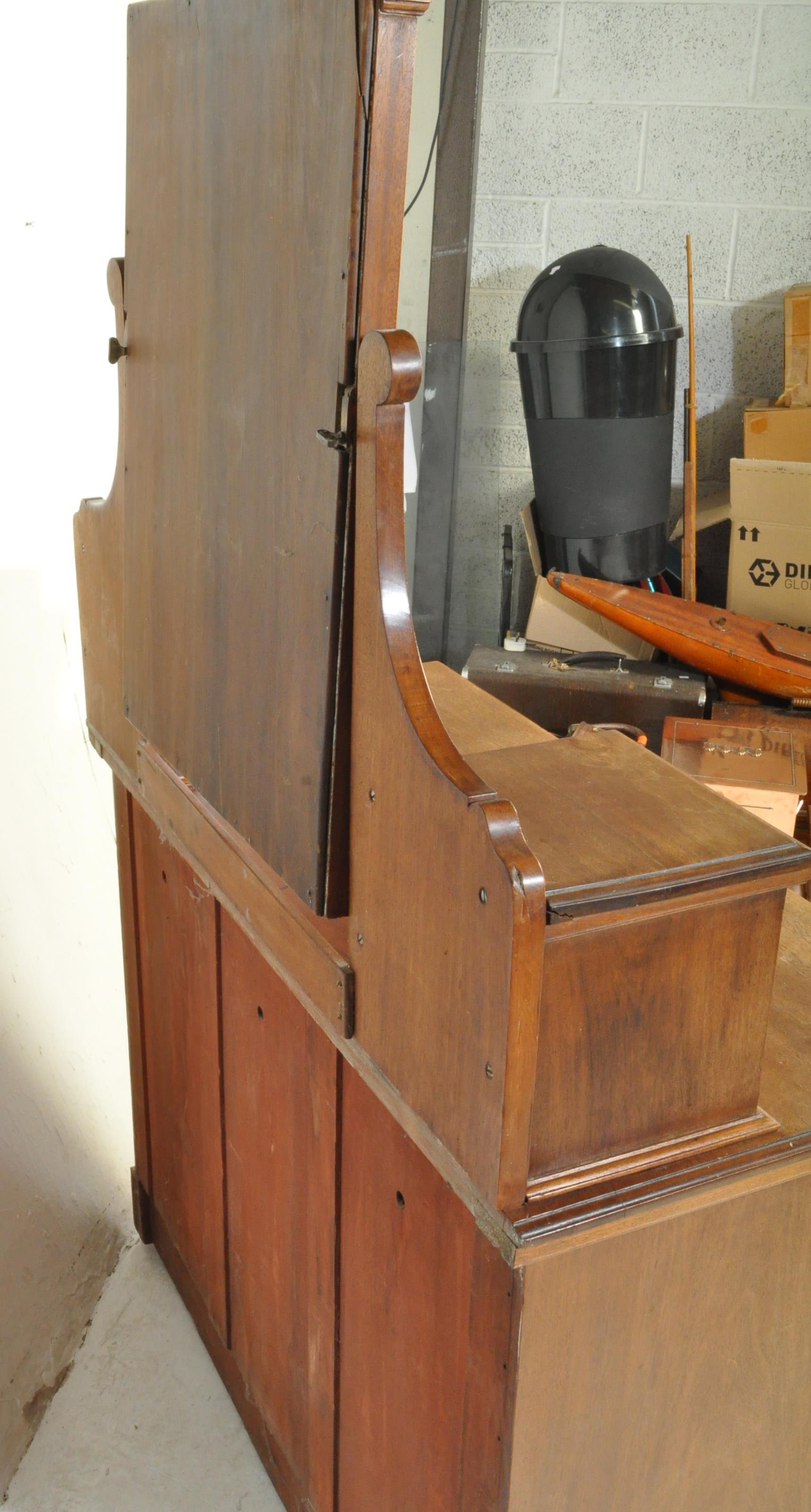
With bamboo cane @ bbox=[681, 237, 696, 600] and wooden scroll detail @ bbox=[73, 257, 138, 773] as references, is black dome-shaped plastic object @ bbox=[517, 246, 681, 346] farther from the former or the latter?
wooden scroll detail @ bbox=[73, 257, 138, 773]

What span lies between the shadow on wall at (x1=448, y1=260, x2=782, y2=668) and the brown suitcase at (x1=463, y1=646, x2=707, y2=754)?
756 millimetres

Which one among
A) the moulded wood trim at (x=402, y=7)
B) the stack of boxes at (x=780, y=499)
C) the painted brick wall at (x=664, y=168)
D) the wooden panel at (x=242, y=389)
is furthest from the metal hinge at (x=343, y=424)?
the painted brick wall at (x=664, y=168)

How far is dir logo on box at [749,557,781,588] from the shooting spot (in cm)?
276

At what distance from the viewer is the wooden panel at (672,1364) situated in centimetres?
84

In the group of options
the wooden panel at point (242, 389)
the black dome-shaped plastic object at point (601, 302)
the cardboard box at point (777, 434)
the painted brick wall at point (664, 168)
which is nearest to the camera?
the wooden panel at point (242, 389)

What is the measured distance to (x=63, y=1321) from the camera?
159cm

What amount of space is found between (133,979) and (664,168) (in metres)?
2.44

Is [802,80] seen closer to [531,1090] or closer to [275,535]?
[275,535]

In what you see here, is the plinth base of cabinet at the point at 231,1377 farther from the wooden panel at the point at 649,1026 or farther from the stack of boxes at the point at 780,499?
the stack of boxes at the point at 780,499

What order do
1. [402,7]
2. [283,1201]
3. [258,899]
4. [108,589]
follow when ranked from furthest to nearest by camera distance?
[108,589] < [283,1201] < [258,899] < [402,7]

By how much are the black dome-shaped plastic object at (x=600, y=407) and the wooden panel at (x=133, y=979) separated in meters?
1.51

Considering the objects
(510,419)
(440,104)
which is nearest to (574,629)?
(510,419)

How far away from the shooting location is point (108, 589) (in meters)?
1.38

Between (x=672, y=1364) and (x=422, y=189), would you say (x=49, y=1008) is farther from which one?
(x=422, y=189)
